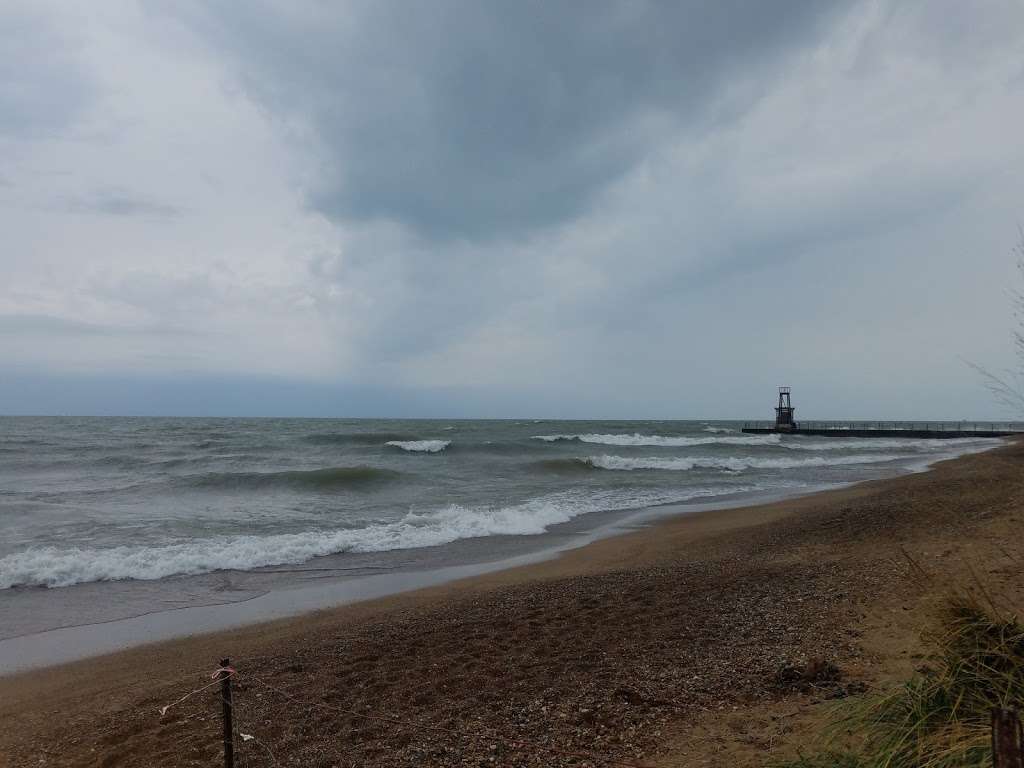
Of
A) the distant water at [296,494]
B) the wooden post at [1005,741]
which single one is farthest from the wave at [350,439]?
the wooden post at [1005,741]

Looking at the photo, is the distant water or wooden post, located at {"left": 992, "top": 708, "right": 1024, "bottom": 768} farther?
the distant water

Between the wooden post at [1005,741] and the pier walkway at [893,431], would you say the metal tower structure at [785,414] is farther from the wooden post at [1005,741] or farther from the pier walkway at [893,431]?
the wooden post at [1005,741]

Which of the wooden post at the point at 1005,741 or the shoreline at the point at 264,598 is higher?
the wooden post at the point at 1005,741

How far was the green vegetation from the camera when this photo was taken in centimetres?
253

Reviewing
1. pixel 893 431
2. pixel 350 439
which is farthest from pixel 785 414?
pixel 350 439

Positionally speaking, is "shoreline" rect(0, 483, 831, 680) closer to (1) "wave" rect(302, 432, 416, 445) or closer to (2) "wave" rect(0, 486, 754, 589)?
(2) "wave" rect(0, 486, 754, 589)

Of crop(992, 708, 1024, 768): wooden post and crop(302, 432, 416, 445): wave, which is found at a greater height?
crop(992, 708, 1024, 768): wooden post

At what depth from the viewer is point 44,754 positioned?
13.4 feet

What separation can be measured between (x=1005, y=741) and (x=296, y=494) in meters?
18.9

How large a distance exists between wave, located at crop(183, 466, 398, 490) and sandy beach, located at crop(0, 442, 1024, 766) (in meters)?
13.8

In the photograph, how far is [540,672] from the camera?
4.75m

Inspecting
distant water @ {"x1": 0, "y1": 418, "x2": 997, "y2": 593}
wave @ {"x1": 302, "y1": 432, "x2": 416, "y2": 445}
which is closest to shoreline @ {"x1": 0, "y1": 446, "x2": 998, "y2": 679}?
distant water @ {"x1": 0, "y1": 418, "x2": 997, "y2": 593}

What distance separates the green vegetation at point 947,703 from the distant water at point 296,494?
30.9 ft

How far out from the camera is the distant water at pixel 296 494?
34.8ft
